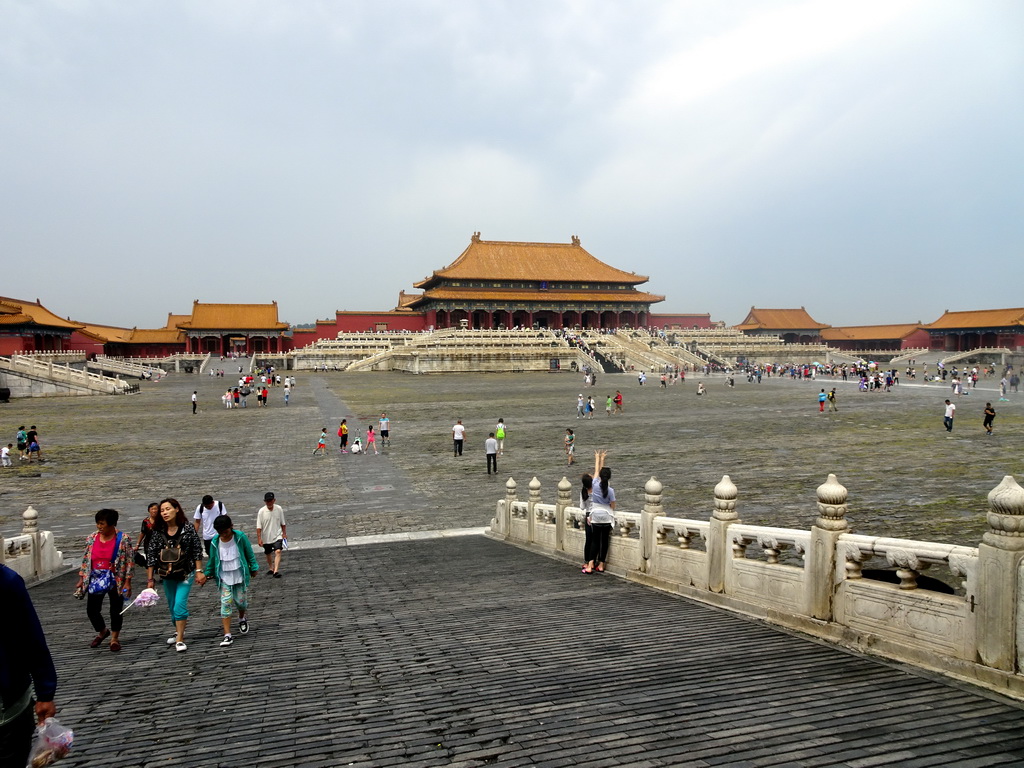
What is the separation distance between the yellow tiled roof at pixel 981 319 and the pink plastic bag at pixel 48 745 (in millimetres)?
79741

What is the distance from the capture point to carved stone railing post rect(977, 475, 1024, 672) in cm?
432

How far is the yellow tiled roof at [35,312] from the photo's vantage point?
163 feet

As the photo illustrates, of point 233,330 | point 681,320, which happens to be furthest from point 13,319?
point 681,320

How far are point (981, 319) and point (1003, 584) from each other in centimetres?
7883

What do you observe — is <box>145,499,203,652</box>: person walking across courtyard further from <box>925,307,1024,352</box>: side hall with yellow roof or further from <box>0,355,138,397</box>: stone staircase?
<box>925,307,1024,352</box>: side hall with yellow roof

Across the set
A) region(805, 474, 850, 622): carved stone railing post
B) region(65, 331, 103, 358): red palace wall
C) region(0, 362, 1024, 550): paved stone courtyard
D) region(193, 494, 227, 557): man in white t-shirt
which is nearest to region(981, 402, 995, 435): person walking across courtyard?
region(0, 362, 1024, 550): paved stone courtyard

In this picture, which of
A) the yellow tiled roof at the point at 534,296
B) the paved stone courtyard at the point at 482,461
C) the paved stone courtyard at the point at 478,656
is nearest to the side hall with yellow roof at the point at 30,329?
the paved stone courtyard at the point at 482,461

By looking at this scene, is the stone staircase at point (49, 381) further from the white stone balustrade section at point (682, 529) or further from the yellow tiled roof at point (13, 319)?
the white stone balustrade section at point (682, 529)

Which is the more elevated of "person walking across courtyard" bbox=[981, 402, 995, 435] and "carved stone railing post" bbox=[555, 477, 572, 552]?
"person walking across courtyard" bbox=[981, 402, 995, 435]

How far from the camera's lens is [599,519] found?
818 cm

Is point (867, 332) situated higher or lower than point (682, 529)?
higher

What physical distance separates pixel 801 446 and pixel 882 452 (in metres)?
2.10

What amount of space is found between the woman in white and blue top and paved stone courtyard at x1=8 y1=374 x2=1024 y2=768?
0.44 m

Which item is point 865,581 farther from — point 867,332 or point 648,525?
point 867,332
